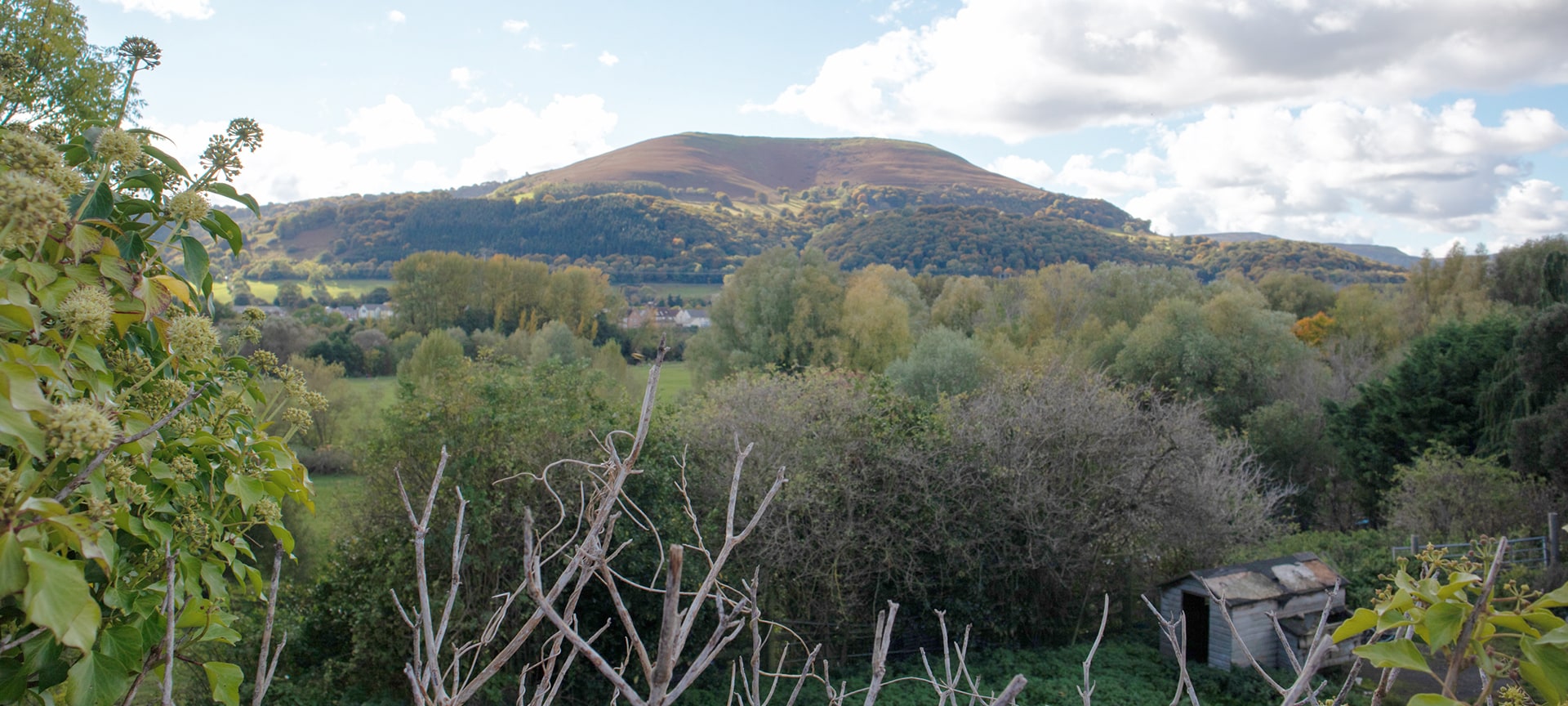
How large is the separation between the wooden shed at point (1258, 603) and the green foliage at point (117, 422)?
11.9 metres

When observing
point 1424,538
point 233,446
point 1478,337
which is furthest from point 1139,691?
point 1478,337

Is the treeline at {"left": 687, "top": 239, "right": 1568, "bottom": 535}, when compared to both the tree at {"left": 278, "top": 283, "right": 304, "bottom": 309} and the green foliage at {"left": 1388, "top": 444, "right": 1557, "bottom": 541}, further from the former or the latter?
the tree at {"left": 278, "top": 283, "right": 304, "bottom": 309}

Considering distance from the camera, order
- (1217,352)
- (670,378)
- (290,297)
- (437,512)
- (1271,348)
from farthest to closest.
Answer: (290,297)
(670,378)
(1271,348)
(1217,352)
(437,512)

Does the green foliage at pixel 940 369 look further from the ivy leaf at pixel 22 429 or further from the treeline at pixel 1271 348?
the ivy leaf at pixel 22 429

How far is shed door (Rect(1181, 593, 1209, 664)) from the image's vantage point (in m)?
12.4

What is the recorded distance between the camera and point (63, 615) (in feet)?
3.33

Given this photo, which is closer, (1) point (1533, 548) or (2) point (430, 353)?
(1) point (1533, 548)

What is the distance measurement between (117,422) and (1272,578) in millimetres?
13508

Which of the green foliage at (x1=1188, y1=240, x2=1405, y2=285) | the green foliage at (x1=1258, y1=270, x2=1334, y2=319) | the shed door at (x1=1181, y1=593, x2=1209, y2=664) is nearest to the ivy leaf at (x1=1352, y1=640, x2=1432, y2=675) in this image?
the shed door at (x1=1181, y1=593, x2=1209, y2=664)

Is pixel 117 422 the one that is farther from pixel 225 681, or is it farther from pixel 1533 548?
pixel 1533 548

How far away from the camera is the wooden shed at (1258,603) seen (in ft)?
37.7

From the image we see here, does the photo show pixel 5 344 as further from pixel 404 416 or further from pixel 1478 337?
pixel 1478 337

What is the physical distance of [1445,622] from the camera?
119 centimetres

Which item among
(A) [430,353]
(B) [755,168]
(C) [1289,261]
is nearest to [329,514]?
(A) [430,353]
